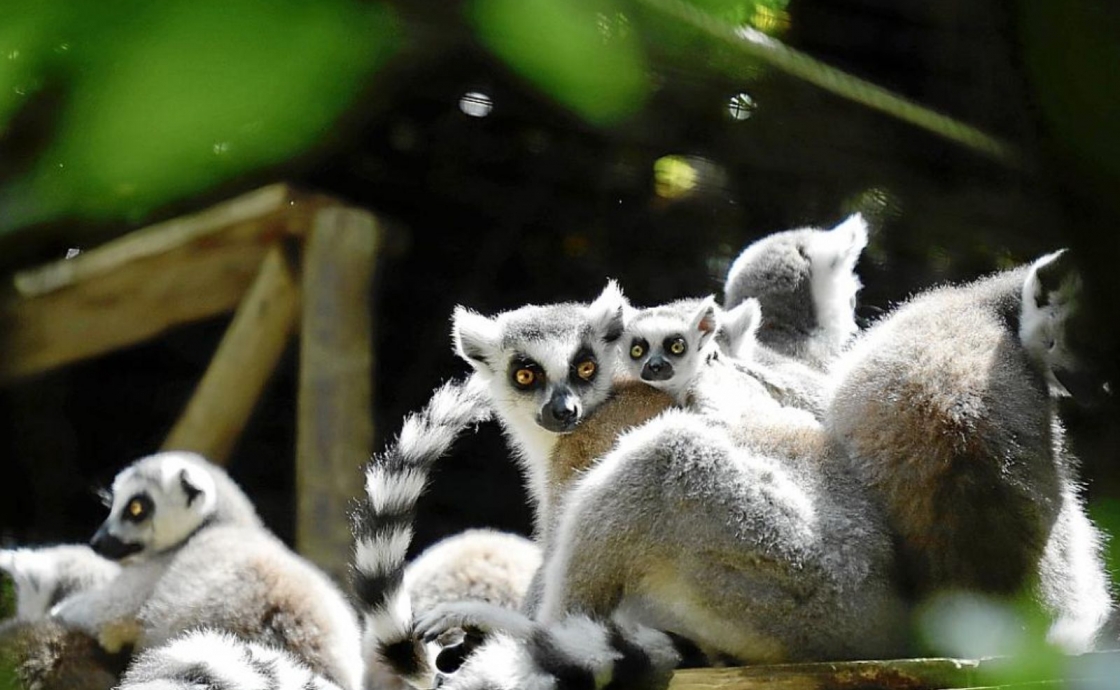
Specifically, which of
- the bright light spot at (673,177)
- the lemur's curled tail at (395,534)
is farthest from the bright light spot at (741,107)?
the bright light spot at (673,177)

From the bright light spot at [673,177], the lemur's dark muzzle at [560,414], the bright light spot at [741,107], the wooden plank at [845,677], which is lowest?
the bright light spot at [673,177]

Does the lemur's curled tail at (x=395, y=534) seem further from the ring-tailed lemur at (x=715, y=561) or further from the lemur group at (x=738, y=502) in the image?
the ring-tailed lemur at (x=715, y=561)

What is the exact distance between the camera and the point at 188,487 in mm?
4863

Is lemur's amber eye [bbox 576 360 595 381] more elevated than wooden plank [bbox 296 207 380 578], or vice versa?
lemur's amber eye [bbox 576 360 595 381]

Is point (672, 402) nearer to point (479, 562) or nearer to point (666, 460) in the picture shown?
point (666, 460)

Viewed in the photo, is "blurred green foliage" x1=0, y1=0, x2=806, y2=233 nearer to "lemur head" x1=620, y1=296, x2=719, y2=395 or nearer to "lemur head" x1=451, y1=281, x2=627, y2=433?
"lemur head" x1=451, y1=281, x2=627, y2=433

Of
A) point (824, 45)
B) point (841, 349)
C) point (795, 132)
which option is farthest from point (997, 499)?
point (824, 45)

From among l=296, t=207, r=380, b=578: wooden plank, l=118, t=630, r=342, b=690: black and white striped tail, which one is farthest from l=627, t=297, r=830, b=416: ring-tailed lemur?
l=296, t=207, r=380, b=578: wooden plank

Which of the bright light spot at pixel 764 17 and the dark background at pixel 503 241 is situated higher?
the bright light spot at pixel 764 17

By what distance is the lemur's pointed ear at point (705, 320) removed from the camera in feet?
12.2

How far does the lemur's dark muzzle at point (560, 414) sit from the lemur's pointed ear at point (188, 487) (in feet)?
6.47

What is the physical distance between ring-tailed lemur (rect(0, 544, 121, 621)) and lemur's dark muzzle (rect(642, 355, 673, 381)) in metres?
2.65

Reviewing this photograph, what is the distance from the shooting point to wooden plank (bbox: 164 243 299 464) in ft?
18.2

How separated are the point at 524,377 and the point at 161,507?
6.23 feet
